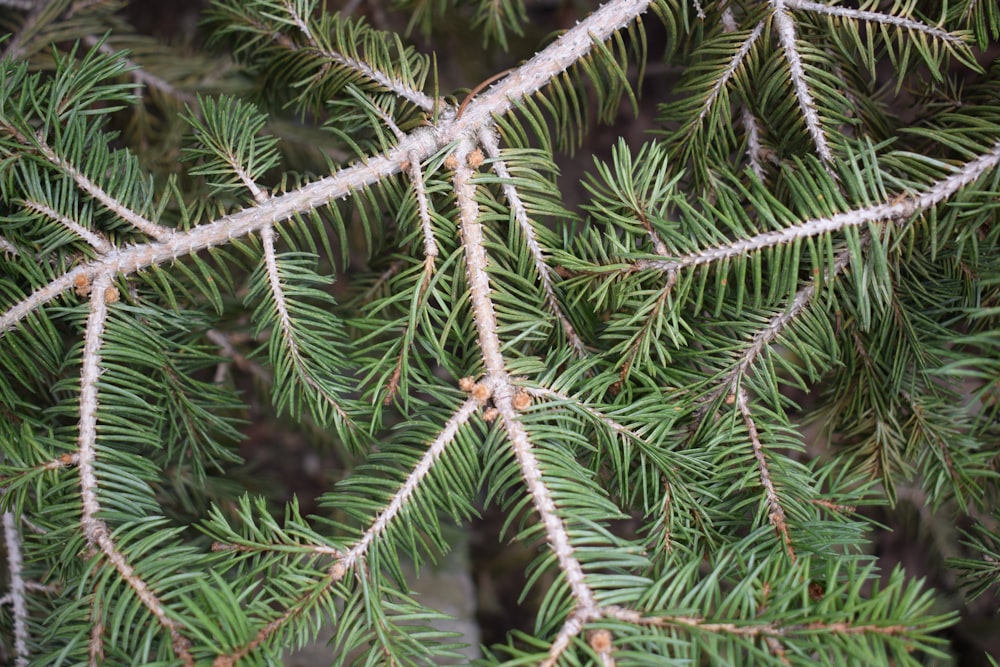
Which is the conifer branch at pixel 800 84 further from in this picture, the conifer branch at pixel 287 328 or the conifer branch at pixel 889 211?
the conifer branch at pixel 287 328

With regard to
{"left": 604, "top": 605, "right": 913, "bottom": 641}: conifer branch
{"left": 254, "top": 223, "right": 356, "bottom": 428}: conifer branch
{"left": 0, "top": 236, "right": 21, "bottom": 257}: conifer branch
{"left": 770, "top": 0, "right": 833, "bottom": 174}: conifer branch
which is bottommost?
{"left": 604, "top": 605, "right": 913, "bottom": 641}: conifer branch

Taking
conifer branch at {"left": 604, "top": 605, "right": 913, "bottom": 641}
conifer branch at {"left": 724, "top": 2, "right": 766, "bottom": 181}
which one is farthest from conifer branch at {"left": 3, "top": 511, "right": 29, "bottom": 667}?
conifer branch at {"left": 724, "top": 2, "right": 766, "bottom": 181}

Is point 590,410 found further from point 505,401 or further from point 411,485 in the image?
point 411,485

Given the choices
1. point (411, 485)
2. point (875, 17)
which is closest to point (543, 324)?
point (411, 485)

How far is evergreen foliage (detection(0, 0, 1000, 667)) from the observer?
712 mm

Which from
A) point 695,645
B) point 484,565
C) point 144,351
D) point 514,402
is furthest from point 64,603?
point 484,565

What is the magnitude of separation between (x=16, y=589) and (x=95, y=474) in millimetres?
344

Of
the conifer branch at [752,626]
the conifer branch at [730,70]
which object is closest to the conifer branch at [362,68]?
the conifer branch at [730,70]

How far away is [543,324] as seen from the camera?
803 millimetres

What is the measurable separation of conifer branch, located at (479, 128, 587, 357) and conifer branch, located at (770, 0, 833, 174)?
35 centimetres

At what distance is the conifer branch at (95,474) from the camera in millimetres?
713

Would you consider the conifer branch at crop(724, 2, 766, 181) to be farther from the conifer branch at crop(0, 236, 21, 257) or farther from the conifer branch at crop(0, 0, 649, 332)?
the conifer branch at crop(0, 236, 21, 257)

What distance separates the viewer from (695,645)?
637 millimetres

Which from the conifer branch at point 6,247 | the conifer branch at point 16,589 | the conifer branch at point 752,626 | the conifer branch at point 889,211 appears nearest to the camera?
the conifer branch at point 752,626
